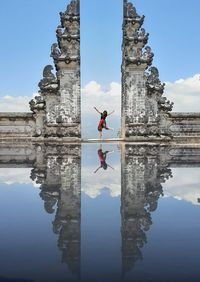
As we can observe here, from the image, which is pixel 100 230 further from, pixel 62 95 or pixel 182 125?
pixel 182 125

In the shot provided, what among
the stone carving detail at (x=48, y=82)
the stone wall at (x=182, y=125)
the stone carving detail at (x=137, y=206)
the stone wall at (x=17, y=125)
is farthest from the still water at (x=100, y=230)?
the stone wall at (x=182, y=125)

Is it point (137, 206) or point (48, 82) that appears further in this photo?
point (48, 82)

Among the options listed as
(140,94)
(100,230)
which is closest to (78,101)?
(140,94)

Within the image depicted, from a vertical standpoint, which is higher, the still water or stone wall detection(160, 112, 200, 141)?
stone wall detection(160, 112, 200, 141)

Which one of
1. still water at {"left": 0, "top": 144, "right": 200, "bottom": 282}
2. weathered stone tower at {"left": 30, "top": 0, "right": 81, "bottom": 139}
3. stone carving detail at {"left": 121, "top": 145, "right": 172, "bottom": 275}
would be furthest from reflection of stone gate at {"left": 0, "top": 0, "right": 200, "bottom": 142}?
still water at {"left": 0, "top": 144, "right": 200, "bottom": 282}

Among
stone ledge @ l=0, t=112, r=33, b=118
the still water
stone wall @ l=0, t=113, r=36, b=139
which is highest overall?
stone ledge @ l=0, t=112, r=33, b=118

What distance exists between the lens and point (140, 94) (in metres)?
16.7

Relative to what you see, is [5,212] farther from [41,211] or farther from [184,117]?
[184,117]

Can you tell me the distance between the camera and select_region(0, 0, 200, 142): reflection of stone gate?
16.2m

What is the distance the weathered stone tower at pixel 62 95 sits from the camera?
1606 centimetres

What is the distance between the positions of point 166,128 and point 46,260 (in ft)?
51.3

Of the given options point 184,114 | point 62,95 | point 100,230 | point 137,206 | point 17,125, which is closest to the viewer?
point 100,230

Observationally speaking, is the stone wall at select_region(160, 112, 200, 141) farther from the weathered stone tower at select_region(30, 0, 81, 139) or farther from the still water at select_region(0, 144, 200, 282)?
the still water at select_region(0, 144, 200, 282)

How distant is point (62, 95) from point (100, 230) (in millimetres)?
14214
